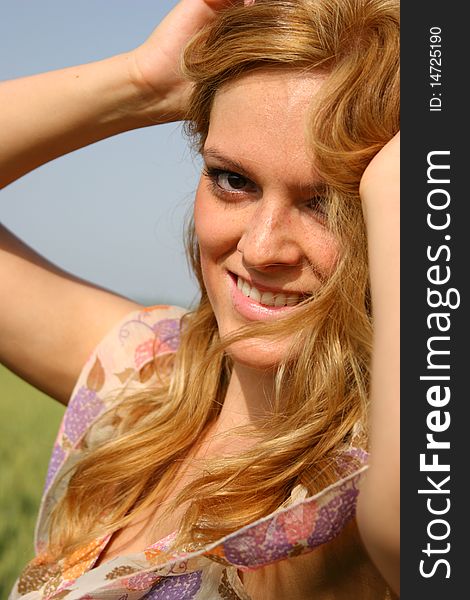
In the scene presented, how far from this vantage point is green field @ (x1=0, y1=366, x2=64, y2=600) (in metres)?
3.86

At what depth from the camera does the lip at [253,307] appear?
1.90 metres

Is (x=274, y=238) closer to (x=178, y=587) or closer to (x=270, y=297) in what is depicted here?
(x=270, y=297)

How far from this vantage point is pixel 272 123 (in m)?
1.82

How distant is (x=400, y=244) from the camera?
1.40 metres

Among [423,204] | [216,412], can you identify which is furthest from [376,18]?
[216,412]

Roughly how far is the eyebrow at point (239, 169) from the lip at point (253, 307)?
214 mm

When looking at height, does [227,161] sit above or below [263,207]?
above

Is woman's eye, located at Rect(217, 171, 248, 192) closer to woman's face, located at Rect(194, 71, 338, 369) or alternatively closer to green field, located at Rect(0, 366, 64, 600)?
woman's face, located at Rect(194, 71, 338, 369)

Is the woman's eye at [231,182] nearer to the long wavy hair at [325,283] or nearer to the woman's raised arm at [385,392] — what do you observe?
the long wavy hair at [325,283]

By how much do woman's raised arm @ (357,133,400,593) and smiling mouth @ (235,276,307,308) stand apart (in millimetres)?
449

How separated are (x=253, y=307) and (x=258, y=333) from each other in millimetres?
66

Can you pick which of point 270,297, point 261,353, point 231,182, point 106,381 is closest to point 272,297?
point 270,297

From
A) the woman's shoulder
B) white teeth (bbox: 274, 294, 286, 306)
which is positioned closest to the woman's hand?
the woman's shoulder

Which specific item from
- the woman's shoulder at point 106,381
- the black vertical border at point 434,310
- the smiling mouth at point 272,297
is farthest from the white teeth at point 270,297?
the woman's shoulder at point 106,381
